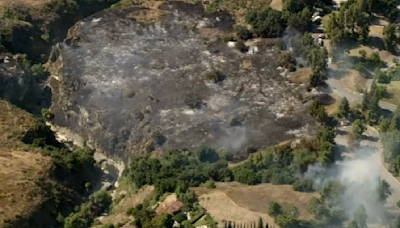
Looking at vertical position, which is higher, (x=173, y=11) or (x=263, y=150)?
(x=173, y=11)

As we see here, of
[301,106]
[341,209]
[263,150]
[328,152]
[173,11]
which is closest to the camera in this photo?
[341,209]

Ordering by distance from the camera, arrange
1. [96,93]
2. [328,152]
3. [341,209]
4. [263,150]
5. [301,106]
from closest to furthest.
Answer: [341,209] → [328,152] → [263,150] → [301,106] → [96,93]

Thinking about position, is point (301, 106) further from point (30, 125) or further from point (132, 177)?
point (30, 125)

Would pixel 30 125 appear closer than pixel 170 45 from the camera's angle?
Yes

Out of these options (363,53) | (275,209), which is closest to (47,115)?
(275,209)

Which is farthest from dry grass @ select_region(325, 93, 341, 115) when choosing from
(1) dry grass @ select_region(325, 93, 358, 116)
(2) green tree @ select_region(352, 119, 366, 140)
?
(2) green tree @ select_region(352, 119, 366, 140)

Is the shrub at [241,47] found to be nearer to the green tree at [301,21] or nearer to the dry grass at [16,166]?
the green tree at [301,21]

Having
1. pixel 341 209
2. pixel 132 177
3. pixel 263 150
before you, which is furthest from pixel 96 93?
pixel 341 209

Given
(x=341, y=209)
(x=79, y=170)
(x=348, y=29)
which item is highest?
(x=348, y=29)
